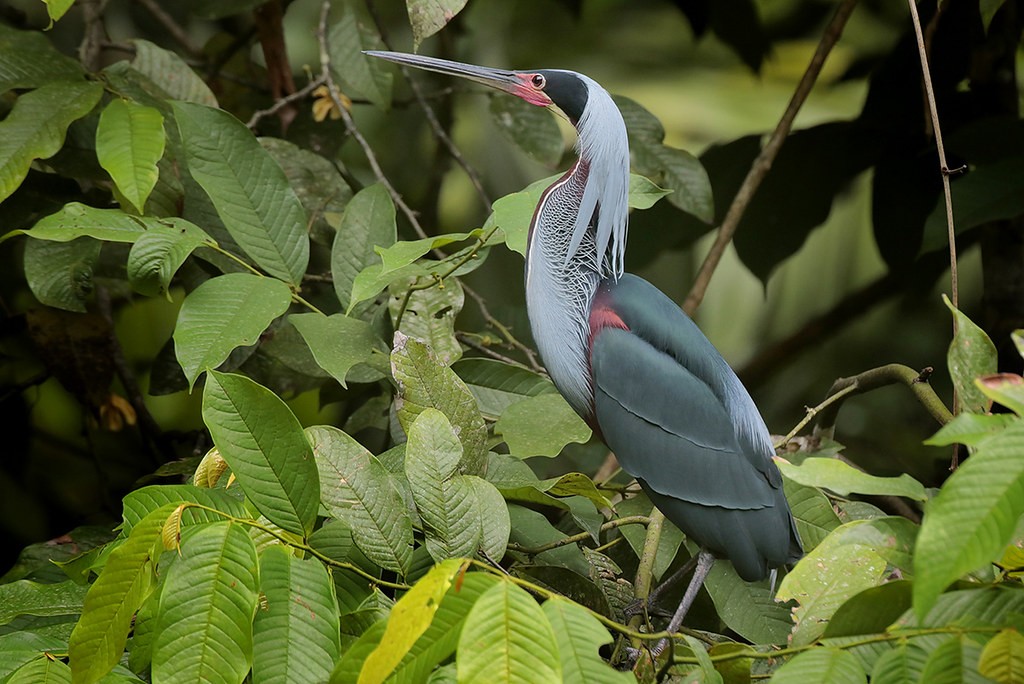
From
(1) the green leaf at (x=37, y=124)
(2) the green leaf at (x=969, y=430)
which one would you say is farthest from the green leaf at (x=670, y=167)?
(2) the green leaf at (x=969, y=430)

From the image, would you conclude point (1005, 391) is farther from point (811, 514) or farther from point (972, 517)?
point (811, 514)

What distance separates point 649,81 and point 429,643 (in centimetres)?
220

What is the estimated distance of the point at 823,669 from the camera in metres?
0.59

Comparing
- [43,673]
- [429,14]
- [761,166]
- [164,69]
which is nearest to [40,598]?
[43,673]

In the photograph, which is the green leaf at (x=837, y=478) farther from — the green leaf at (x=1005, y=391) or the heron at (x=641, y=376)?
the heron at (x=641, y=376)

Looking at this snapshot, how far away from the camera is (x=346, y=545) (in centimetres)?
83

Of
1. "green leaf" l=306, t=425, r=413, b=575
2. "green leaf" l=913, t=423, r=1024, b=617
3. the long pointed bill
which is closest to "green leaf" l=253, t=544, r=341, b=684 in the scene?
"green leaf" l=306, t=425, r=413, b=575

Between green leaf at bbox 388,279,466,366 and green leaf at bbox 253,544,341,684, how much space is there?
0.47m

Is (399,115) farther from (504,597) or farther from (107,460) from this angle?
(504,597)

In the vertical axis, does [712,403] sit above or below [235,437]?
below

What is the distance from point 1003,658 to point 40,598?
2.72 ft

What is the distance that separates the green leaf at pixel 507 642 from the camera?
0.53m

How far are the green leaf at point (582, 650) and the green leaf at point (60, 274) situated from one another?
90cm

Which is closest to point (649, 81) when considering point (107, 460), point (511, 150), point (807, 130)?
point (511, 150)
